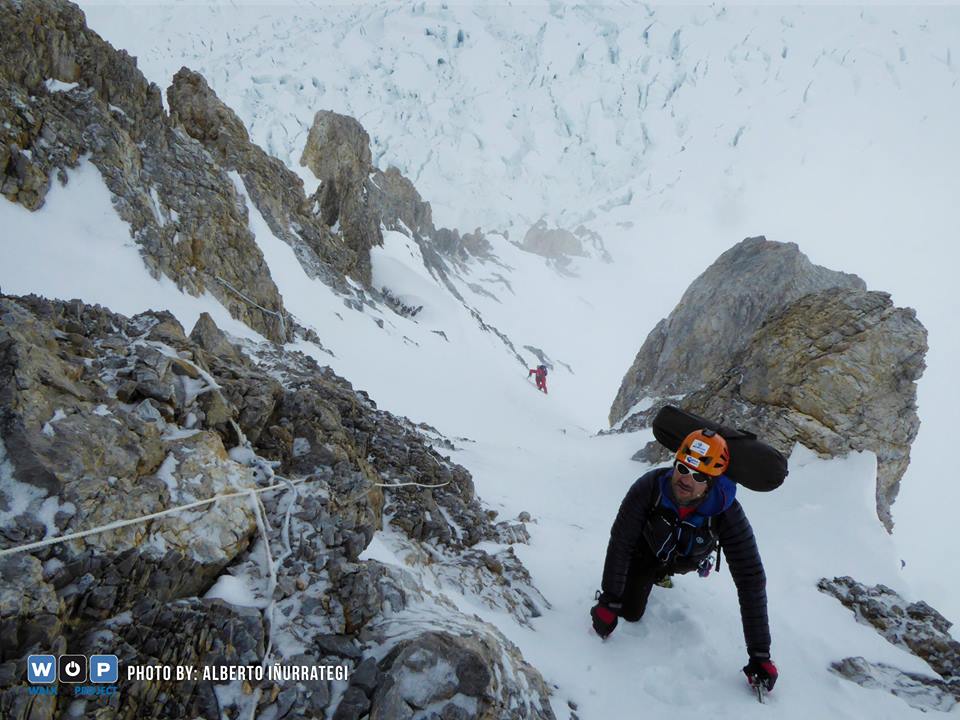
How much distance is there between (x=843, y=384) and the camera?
8820 millimetres

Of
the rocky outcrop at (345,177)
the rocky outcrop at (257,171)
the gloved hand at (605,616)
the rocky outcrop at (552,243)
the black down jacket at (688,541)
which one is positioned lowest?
the gloved hand at (605,616)

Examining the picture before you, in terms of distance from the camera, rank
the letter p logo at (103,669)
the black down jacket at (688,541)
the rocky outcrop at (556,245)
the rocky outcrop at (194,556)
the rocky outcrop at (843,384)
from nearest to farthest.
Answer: the letter p logo at (103,669) → the rocky outcrop at (194,556) → the black down jacket at (688,541) → the rocky outcrop at (843,384) → the rocky outcrop at (556,245)

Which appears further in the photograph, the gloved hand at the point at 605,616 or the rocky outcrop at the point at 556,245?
the rocky outcrop at the point at 556,245

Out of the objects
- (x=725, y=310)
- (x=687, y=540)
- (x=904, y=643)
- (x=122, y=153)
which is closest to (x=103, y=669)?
(x=687, y=540)

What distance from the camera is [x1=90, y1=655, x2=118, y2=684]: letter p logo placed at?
2041 mm

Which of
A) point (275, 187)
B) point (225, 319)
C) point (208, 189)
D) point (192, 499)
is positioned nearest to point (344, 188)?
point (275, 187)

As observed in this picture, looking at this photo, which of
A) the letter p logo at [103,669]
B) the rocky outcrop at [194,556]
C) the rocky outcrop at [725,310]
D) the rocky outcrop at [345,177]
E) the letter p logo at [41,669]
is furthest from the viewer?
the rocky outcrop at [345,177]

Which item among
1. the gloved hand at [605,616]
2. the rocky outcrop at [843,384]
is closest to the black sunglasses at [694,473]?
the gloved hand at [605,616]

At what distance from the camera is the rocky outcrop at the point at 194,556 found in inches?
85.7

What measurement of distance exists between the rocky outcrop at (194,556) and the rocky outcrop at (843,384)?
7065 mm

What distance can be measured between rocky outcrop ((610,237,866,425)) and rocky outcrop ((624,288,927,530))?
544 cm

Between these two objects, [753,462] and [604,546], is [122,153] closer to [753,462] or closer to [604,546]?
[604,546]

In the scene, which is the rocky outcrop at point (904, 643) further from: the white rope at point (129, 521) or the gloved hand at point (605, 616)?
the white rope at point (129, 521)

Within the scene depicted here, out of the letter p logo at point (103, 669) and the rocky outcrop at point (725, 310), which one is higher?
the rocky outcrop at point (725, 310)
